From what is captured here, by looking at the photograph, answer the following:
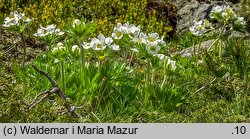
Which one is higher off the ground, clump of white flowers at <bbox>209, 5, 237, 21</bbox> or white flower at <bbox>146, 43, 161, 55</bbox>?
clump of white flowers at <bbox>209, 5, 237, 21</bbox>

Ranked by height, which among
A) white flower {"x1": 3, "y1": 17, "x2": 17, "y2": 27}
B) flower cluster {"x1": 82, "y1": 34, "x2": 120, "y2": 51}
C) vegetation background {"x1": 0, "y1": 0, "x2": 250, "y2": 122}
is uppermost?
white flower {"x1": 3, "y1": 17, "x2": 17, "y2": 27}

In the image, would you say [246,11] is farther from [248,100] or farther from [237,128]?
[237,128]

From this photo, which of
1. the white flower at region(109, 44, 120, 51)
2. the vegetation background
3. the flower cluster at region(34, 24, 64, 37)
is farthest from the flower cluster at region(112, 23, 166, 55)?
the flower cluster at region(34, 24, 64, 37)

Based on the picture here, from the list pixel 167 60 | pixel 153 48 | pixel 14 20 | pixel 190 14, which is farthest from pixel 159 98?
pixel 190 14

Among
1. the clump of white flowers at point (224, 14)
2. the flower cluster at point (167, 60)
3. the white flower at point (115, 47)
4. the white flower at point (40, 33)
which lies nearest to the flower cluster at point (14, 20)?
the white flower at point (40, 33)

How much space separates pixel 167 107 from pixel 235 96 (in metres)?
0.62

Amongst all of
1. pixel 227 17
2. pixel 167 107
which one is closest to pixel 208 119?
pixel 167 107

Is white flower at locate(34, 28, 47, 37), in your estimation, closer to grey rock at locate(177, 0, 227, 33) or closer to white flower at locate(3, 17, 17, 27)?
white flower at locate(3, 17, 17, 27)

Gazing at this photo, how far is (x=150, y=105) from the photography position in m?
4.51

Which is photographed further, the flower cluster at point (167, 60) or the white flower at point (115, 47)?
the flower cluster at point (167, 60)

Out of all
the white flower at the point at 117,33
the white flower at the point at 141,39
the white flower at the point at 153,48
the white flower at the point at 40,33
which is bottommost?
the white flower at the point at 153,48

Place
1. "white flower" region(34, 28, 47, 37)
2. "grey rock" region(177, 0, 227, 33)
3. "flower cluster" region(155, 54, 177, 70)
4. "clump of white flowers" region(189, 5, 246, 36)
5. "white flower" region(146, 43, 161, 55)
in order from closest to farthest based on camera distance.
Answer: "white flower" region(146, 43, 161, 55) → "flower cluster" region(155, 54, 177, 70) → "white flower" region(34, 28, 47, 37) → "clump of white flowers" region(189, 5, 246, 36) → "grey rock" region(177, 0, 227, 33)

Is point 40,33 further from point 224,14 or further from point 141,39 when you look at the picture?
point 224,14

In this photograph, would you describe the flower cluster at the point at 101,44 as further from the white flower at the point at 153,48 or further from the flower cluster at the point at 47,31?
the flower cluster at the point at 47,31
